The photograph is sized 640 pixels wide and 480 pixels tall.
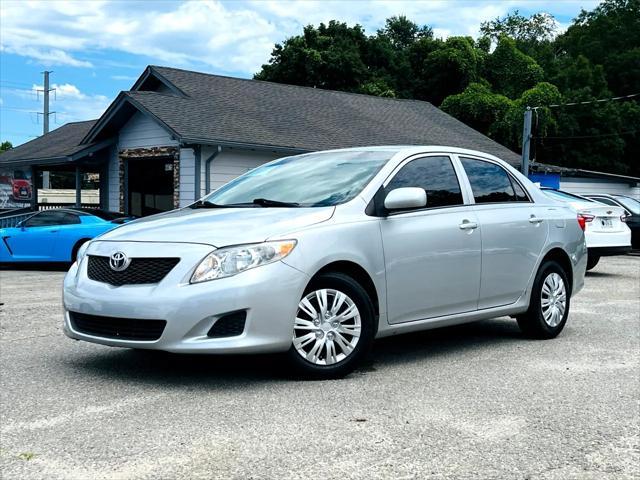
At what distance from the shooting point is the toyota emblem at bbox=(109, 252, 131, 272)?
5.19 meters

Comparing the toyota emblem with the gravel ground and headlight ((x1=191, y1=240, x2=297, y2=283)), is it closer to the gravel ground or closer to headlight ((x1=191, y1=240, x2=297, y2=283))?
headlight ((x1=191, y1=240, x2=297, y2=283))

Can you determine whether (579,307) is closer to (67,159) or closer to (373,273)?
(373,273)

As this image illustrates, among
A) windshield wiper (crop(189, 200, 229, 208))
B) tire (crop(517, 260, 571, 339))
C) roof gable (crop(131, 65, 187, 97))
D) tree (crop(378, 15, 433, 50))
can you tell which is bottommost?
tire (crop(517, 260, 571, 339))

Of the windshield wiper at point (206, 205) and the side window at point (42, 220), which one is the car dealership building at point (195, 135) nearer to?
the side window at point (42, 220)

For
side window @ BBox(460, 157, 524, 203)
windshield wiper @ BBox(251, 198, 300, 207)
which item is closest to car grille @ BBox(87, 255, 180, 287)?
windshield wiper @ BBox(251, 198, 300, 207)

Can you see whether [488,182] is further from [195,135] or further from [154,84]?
[154,84]

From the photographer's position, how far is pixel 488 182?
7.00 metres

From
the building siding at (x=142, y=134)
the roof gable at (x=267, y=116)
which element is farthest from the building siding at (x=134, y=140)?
the roof gable at (x=267, y=116)

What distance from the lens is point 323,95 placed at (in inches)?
1122

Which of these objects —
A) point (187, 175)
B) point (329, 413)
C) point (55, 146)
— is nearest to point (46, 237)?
point (187, 175)

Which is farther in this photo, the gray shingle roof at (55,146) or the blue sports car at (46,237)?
the gray shingle roof at (55,146)

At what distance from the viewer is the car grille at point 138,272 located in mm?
5070

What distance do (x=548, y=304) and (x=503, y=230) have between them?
3.40 feet

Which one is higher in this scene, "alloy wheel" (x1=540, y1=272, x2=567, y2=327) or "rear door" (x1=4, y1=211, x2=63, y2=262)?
"alloy wheel" (x1=540, y1=272, x2=567, y2=327)
